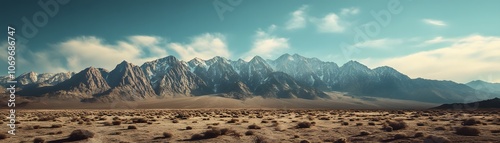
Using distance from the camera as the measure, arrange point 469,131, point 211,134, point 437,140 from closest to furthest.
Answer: point 437,140 < point 469,131 < point 211,134

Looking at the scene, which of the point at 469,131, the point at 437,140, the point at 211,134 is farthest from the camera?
the point at 211,134

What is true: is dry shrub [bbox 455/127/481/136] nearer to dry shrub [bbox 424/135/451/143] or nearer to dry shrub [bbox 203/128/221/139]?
dry shrub [bbox 424/135/451/143]

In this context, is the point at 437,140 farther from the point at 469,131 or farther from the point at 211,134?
the point at 211,134

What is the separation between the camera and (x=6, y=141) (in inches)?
780

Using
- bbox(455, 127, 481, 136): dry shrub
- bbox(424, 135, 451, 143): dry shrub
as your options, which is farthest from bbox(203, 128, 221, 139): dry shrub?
bbox(455, 127, 481, 136): dry shrub

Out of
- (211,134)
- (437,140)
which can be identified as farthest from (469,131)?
(211,134)

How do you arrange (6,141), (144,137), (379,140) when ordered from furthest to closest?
(144,137)
(6,141)
(379,140)

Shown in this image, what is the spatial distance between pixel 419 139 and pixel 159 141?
15233 millimetres

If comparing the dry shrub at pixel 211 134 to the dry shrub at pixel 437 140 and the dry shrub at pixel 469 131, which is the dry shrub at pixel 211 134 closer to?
the dry shrub at pixel 437 140

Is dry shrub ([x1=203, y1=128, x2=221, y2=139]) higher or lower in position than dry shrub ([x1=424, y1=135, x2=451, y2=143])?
lower

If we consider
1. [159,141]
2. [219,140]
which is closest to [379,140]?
[219,140]

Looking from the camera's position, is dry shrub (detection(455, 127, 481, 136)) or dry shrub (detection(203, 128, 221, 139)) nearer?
dry shrub (detection(455, 127, 481, 136))

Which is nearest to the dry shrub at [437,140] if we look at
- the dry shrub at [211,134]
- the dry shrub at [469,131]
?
the dry shrub at [469,131]

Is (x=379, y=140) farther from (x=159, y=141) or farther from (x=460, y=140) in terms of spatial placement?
(x=159, y=141)
